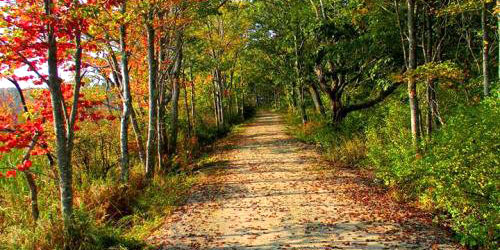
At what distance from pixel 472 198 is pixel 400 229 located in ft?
4.89

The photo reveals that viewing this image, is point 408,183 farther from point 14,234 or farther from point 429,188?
point 14,234

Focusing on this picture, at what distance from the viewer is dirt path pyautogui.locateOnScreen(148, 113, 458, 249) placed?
247 inches

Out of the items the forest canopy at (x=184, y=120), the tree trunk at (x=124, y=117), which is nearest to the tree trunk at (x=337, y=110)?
the forest canopy at (x=184, y=120)

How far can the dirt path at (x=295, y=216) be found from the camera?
6.26m

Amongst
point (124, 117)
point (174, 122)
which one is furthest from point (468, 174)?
point (174, 122)

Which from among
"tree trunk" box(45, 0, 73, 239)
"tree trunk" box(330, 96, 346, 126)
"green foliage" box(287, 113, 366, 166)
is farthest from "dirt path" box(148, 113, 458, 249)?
"tree trunk" box(330, 96, 346, 126)

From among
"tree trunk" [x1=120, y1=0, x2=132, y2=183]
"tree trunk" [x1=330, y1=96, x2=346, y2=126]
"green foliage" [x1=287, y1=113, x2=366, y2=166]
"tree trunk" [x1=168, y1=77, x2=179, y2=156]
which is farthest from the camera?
"tree trunk" [x1=330, y1=96, x2=346, y2=126]

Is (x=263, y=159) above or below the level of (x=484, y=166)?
below

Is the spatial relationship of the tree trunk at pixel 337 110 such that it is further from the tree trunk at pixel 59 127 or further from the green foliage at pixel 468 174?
the tree trunk at pixel 59 127

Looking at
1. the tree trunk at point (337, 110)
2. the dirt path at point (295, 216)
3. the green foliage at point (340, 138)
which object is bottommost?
the dirt path at point (295, 216)

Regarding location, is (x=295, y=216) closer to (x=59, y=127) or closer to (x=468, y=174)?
(x=468, y=174)

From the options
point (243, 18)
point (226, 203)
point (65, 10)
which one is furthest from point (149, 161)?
point (243, 18)

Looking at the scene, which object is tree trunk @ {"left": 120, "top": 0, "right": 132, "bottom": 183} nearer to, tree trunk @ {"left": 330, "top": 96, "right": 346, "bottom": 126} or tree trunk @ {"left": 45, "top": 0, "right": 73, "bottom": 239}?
tree trunk @ {"left": 45, "top": 0, "right": 73, "bottom": 239}

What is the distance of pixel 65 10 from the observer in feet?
19.8
